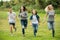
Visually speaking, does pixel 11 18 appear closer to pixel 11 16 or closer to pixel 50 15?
pixel 11 16

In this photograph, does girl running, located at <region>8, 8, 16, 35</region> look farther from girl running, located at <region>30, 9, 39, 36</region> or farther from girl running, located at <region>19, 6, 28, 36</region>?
girl running, located at <region>30, 9, 39, 36</region>

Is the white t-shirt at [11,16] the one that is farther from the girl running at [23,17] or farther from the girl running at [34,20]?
the girl running at [34,20]

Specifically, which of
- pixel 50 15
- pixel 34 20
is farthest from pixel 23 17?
pixel 50 15

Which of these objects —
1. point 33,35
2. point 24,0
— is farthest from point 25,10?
point 33,35

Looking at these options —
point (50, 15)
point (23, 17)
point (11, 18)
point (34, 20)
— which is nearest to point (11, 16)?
point (11, 18)

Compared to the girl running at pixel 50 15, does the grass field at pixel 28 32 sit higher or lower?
lower

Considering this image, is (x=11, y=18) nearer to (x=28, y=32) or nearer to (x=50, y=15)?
(x=28, y=32)

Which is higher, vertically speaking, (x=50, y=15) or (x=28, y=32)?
(x=50, y=15)

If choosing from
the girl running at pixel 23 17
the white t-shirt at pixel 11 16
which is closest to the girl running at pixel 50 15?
the girl running at pixel 23 17

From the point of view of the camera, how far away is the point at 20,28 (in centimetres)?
281

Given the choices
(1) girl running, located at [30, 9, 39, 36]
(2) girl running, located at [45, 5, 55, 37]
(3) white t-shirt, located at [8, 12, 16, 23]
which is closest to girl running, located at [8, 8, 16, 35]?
(3) white t-shirt, located at [8, 12, 16, 23]

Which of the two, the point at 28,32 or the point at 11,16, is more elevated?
the point at 11,16

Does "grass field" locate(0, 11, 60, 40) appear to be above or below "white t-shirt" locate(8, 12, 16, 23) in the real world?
below

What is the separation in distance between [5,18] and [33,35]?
340 millimetres
